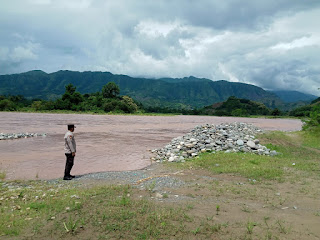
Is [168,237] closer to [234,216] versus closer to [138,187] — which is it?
[234,216]

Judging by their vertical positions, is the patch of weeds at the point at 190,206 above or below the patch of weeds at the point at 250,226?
below

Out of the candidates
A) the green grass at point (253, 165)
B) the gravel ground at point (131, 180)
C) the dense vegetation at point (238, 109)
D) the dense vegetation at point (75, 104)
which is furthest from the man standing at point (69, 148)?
the dense vegetation at point (238, 109)

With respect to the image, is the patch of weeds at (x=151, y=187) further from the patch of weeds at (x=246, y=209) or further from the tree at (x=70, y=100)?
the tree at (x=70, y=100)

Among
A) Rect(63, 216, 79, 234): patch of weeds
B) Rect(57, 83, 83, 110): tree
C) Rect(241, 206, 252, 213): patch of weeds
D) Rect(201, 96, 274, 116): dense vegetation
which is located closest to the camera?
Rect(63, 216, 79, 234): patch of weeds

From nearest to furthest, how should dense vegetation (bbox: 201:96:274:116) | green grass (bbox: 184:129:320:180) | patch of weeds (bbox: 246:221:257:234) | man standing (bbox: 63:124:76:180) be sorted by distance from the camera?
1. patch of weeds (bbox: 246:221:257:234)
2. man standing (bbox: 63:124:76:180)
3. green grass (bbox: 184:129:320:180)
4. dense vegetation (bbox: 201:96:274:116)

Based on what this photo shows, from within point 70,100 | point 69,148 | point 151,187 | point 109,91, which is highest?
point 109,91

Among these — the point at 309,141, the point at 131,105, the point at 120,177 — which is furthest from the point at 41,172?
the point at 131,105

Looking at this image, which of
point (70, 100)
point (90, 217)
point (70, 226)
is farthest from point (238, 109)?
point (70, 226)

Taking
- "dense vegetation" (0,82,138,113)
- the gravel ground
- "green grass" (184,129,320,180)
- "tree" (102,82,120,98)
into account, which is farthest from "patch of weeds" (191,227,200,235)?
"tree" (102,82,120,98)

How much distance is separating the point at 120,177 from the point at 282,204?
6788 millimetres

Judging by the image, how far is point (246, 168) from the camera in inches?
456

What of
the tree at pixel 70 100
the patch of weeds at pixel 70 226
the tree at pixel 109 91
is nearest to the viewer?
the patch of weeds at pixel 70 226

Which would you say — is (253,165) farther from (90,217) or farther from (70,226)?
(70,226)

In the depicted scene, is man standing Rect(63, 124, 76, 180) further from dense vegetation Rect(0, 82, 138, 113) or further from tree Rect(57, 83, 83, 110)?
tree Rect(57, 83, 83, 110)
